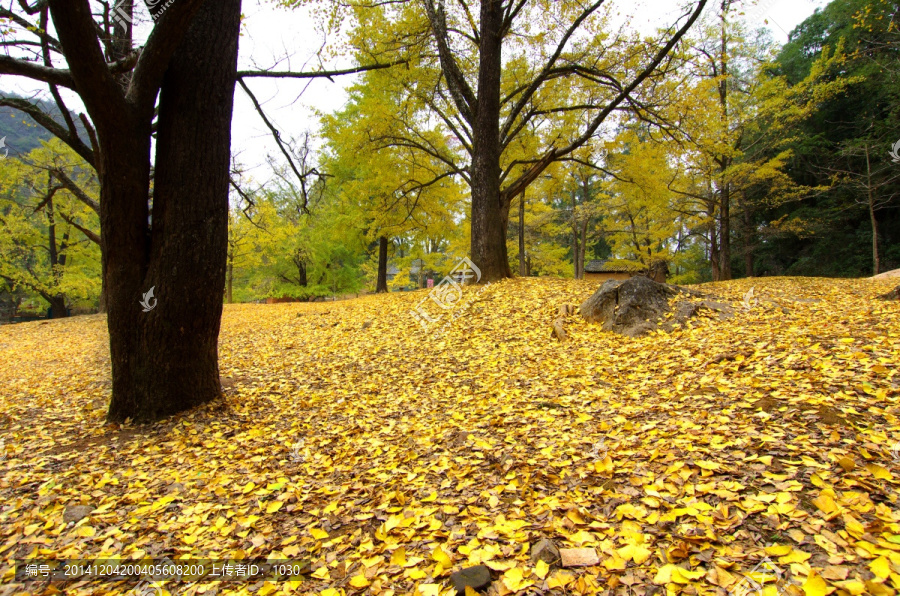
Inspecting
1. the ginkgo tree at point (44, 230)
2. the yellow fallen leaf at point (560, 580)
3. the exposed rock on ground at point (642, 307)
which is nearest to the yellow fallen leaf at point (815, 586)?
the yellow fallen leaf at point (560, 580)

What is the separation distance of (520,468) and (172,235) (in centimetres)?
343

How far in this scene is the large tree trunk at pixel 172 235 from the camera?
11.3 feet

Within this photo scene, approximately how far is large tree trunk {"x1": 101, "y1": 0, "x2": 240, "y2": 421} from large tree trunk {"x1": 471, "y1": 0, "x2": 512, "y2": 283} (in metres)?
5.29

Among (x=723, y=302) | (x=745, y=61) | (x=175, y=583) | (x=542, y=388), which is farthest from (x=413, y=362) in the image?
(x=745, y=61)

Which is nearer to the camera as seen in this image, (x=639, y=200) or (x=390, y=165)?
(x=390, y=165)

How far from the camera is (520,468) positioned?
2.54 meters

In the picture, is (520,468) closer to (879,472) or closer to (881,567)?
(881,567)

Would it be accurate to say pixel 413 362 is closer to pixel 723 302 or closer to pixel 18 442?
pixel 18 442

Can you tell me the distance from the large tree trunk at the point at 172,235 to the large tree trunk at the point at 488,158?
17.4ft

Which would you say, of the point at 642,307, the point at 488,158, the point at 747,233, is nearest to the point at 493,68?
the point at 488,158

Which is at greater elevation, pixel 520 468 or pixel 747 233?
pixel 747 233

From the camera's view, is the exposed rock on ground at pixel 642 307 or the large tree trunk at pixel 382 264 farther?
the large tree trunk at pixel 382 264

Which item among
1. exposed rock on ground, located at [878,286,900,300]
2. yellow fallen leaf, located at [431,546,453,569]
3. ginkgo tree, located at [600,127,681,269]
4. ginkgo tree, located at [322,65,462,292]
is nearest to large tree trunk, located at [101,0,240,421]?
yellow fallen leaf, located at [431,546,453,569]

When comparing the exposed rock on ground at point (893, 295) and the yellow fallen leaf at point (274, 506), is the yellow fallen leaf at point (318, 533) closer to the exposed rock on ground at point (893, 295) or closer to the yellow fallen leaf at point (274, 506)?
the yellow fallen leaf at point (274, 506)
